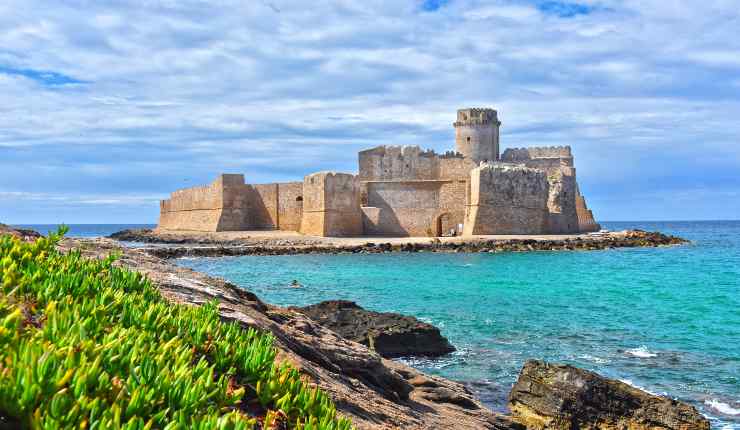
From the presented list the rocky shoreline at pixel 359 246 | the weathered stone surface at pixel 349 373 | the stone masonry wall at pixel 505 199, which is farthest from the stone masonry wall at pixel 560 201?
the weathered stone surface at pixel 349 373

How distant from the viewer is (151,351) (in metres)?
3.01

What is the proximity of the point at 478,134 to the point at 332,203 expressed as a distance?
48.9ft

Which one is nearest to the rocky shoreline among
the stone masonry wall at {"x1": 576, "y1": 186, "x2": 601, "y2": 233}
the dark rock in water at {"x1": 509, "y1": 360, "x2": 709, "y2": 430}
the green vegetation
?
the stone masonry wall at {"x1": 576, "y1": 186, "x2": 601, "y2": 233}

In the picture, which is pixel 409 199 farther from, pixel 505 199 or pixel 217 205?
pixel 217 205

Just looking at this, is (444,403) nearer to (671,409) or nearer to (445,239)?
(671,409)

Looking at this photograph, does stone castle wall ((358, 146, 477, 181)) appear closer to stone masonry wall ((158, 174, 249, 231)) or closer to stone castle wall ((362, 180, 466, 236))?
stone castle wall ((362, 180, 466, 236))

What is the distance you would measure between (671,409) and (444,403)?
8.86 ft

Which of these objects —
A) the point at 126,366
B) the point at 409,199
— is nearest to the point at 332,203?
the point at 409,199

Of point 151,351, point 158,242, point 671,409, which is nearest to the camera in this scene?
point 151,351

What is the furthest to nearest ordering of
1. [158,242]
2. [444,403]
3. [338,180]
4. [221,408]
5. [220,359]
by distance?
[158,242]
[338,180]
[444,403]
[220,359]
[221,408]

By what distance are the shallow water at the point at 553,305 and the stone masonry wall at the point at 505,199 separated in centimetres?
482

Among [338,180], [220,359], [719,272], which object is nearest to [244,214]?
[338,180]

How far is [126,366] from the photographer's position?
2779 mm

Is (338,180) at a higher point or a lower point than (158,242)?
higher
